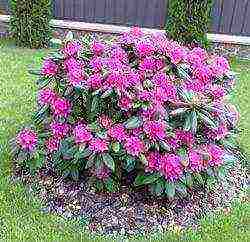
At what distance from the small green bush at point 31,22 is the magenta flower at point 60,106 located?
13.2 ft

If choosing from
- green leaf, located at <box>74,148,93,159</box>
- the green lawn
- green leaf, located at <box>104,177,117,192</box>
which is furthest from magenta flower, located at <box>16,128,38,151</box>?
green leaf, located at <box>104,177,117,192</box>

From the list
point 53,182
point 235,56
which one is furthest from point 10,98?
point 235,56

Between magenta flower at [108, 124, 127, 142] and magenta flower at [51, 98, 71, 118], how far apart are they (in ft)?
1.36

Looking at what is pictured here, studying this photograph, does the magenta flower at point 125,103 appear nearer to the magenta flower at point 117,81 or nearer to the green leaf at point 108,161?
the magenta flower at point 117,81

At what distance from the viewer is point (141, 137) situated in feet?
12.1

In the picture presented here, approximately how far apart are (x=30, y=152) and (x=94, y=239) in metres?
0.82

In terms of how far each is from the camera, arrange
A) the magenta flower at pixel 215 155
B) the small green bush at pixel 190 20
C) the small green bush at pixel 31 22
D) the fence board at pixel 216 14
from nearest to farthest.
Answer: the magenta flower at pixel 215 155, the small green bush at pixel 190 20, the small green bush at pixel 31 22, the fence board at pixel 216 14

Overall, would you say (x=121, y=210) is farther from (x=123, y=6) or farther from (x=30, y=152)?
(x=123, y=6)

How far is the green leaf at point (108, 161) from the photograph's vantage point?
12.0ft

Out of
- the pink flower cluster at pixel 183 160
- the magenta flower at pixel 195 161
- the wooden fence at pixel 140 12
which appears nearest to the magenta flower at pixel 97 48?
the pink flower cluster at pixel 183 160

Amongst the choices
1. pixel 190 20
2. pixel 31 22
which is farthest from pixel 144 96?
pixel 31 22

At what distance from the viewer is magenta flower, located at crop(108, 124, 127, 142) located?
3.68 m

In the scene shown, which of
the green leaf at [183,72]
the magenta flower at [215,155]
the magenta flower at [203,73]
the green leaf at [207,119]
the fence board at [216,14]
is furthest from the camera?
the fence board at [216,14]

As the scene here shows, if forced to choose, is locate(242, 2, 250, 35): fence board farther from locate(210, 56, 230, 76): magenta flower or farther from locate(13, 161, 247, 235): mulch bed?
locate(13, 161, 247, 235): mulch bed
